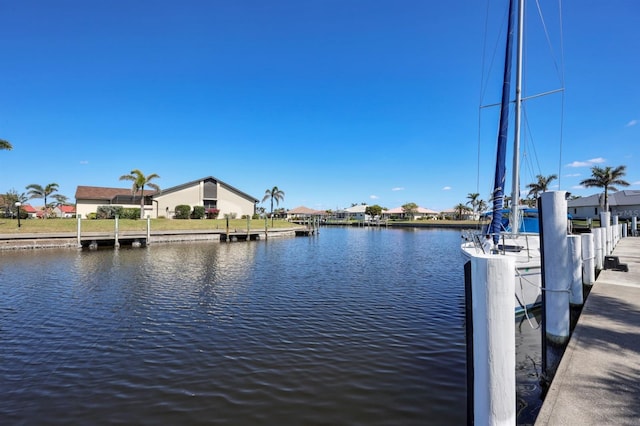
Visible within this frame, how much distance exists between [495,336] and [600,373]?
2799 millimetres

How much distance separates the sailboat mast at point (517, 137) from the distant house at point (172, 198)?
2075 inches

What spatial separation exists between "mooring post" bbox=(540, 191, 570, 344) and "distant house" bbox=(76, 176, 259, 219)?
57743 mm

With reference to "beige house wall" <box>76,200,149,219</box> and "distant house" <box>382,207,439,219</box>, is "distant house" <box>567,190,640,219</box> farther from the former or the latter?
"beige house wall" <box>76,200,149,219</box>

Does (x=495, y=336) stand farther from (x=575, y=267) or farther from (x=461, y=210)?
(x=461, y=210)

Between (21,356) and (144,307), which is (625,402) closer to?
(21,356)

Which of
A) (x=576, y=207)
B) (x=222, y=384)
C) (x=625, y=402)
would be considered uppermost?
(x=576, y=207)

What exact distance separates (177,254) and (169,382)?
23.1m

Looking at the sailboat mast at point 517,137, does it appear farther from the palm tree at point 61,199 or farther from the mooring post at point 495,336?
the palm tree at point 61,199

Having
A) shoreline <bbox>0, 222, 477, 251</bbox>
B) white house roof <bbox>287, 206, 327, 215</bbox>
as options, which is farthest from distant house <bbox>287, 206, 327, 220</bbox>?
shoreline <bbox>0, 222, 477, 251</bbox>

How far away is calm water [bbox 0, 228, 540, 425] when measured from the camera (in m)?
5.64

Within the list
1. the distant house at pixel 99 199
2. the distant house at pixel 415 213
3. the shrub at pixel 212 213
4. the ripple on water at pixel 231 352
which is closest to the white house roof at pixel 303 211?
the distant house at pixel 415 213

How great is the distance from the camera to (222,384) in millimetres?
6480

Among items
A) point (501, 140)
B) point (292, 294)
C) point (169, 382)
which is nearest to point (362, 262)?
point (292, 294)

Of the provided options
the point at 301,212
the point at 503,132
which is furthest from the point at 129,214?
the point at 301,212
